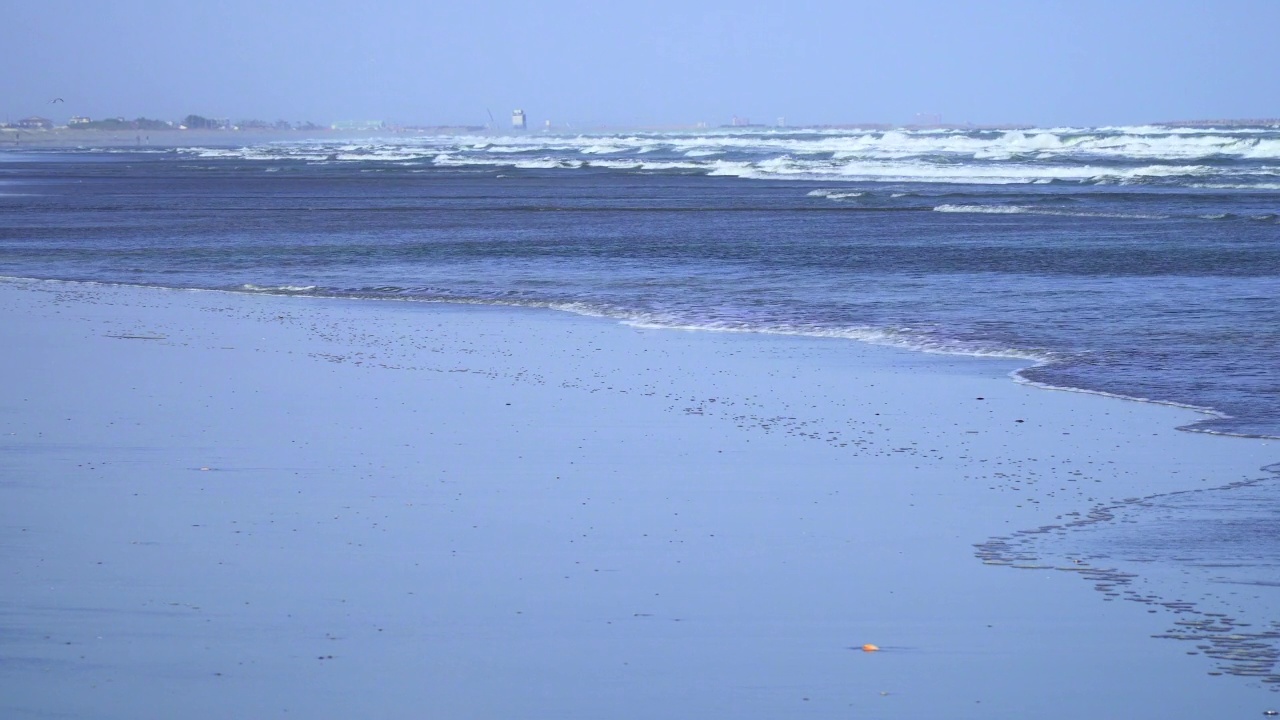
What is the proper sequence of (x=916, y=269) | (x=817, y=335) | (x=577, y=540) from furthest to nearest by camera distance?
(x=916, y=269) → (x=817, y=335) → (x=577, y=540)

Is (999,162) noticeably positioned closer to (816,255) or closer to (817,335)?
(816,255)

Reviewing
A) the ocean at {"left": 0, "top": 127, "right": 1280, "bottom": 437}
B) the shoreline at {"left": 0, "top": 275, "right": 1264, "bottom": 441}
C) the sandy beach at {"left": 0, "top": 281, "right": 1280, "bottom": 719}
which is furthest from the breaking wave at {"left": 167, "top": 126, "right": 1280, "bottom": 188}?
the sandy beach at {"left": 0, "top": 281, "right": 1280, "bottom": 719}

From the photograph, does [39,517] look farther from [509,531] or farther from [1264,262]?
[1264,262]

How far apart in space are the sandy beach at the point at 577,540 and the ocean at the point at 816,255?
83.2 inches

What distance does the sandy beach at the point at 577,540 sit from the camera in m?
4.99

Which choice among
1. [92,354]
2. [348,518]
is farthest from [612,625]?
[92,354]

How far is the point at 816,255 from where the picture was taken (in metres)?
24.0

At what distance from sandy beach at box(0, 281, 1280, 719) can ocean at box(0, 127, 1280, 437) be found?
2113mm

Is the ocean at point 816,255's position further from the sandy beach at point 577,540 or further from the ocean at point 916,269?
the sandy beach at point 577,540

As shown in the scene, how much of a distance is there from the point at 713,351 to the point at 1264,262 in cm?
1276

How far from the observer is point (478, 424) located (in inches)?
380

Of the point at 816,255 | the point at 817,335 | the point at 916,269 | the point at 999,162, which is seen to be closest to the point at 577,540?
the point at 817,335

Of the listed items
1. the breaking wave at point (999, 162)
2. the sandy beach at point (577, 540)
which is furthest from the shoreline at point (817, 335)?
the breaking wave at point (999, 162)

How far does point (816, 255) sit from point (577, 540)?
1778 centimetres
